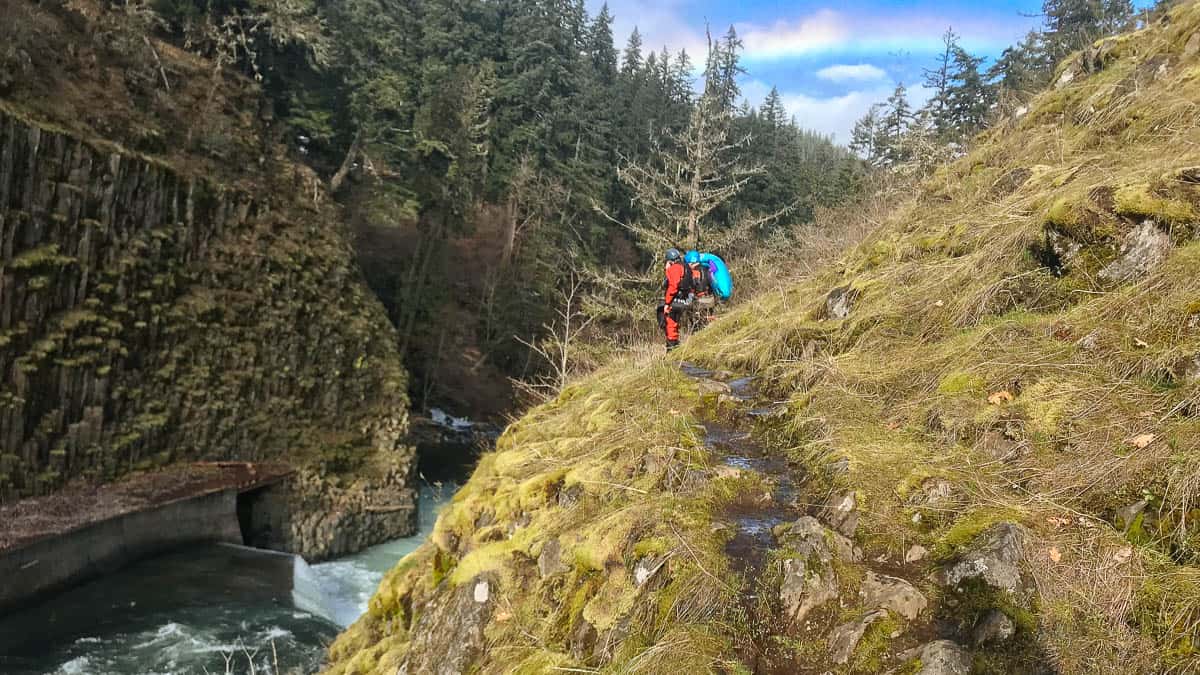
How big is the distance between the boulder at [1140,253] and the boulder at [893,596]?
7.67 ft

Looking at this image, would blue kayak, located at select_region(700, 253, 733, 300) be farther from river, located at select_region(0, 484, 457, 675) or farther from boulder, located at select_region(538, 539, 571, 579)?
river, located at select_region(0, 484, 457, 675)

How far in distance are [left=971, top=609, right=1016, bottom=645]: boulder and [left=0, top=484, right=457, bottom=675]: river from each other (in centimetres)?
866

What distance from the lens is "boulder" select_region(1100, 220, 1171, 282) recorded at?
333cm

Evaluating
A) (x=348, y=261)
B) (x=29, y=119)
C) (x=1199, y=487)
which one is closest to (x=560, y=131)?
(x=348, y=261)

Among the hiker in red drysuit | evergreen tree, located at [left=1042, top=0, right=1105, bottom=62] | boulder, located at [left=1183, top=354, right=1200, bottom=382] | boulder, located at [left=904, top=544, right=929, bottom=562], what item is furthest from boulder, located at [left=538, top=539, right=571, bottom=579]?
evergreen tree, located at [left=1042, top=0, right=1105, bottom=62]

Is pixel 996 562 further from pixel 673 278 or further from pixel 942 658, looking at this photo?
pixel 673 278

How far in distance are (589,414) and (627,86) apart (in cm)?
5168

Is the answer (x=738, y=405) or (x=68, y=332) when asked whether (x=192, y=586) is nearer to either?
(x=68, y=332)

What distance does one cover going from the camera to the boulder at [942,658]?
200 cm

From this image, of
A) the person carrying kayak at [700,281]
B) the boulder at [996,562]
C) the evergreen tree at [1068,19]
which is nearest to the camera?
the boulder at [996,562]

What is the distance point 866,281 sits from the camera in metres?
5.29

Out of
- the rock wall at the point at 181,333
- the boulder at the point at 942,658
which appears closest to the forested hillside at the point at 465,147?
the rock wall at the point at 181,333

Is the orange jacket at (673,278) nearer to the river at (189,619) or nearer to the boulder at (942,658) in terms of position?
the boulder at (942,658)

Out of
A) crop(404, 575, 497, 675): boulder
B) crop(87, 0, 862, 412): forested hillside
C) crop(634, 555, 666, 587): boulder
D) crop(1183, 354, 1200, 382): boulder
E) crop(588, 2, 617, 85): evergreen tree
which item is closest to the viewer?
crop(1183, 354, 1200, 382): boulder
